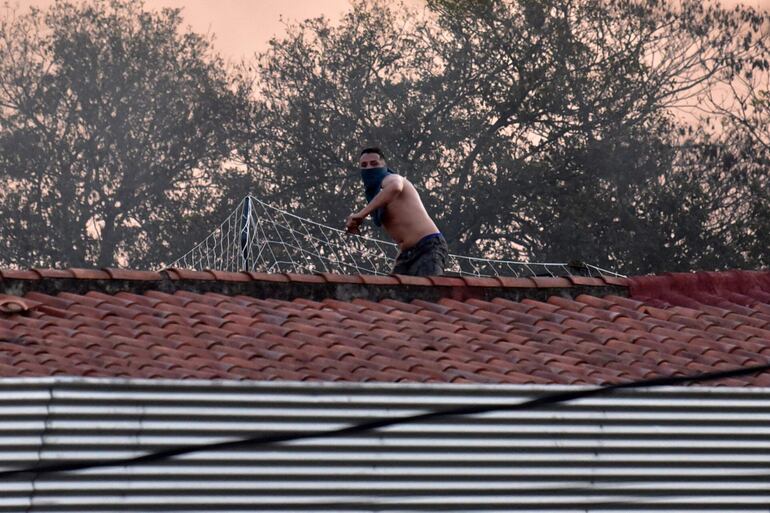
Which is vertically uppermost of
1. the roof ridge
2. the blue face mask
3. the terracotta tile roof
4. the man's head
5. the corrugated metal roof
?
the man's head

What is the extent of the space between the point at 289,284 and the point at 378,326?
0.94m

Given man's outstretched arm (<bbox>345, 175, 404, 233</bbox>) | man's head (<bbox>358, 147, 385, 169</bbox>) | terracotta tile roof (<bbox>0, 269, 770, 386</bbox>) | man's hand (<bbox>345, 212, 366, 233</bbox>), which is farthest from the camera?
man's head (<bbox>358, 147, 385, 169</bbox>)

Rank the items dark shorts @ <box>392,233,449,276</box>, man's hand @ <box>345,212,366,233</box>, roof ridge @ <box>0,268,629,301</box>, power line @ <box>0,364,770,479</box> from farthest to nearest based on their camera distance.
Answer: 1. dark shorts @ <box>392,233,449,276</box>
2. man's hand @ <box>345,212,366,233</box>
3. roof ridge @ <box>0,268,629,301</box>
4. power line @ <box>0,364,770,479</box>

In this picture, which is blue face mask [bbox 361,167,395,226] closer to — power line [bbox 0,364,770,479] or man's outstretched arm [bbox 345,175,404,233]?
man's outstretched arm [bbox 345,175,404,233]

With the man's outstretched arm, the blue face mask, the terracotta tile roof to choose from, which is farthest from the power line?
the blue face mask

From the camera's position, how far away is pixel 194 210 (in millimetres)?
35906

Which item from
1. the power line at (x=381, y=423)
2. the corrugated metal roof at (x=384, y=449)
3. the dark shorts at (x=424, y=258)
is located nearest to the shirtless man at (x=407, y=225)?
the dark shorts at (x=424, y=258)

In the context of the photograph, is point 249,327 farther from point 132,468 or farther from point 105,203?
point 105,203

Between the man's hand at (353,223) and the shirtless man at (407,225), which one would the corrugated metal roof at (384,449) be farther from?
the shirtless man at (407,225)

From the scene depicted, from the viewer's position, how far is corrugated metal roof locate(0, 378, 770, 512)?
6.64 meters

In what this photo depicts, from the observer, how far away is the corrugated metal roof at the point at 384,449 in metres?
6.64

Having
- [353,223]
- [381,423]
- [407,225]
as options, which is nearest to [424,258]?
[407,225]

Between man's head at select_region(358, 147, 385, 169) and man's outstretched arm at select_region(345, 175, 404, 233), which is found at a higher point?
man's head at select_region(358, 147, 385, 169)

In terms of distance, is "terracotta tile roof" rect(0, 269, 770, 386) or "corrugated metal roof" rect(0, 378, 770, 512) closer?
"corrugated metal roof" rect(0, 378, 770, 512)
